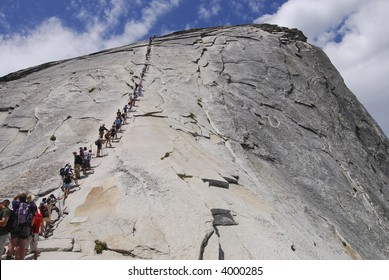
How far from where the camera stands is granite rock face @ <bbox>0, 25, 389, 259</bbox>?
16.2 meters

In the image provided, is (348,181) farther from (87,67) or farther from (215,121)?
(87,67)

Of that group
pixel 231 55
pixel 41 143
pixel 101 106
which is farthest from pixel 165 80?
pixel 41 143

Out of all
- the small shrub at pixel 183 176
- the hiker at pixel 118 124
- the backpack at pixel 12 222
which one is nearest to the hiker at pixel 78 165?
the hiker at pixel 118 124

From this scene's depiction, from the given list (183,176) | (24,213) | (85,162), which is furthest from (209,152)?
(24,213)

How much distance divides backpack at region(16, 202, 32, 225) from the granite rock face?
2090 mm

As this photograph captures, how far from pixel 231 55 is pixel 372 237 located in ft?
103

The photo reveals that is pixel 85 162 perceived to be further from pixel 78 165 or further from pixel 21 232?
pixel 21 232

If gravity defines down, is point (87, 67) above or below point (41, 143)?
above

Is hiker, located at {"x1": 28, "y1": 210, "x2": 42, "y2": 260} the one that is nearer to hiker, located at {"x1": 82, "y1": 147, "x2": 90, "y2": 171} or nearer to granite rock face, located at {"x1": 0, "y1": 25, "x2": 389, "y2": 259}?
granite rock face, located at {"x1": 0, "y1": 25, "x2": 389, "y2": 259}

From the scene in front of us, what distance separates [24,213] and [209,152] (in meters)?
15.4

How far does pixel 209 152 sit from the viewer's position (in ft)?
86.8

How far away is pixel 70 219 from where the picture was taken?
55.5 ft
